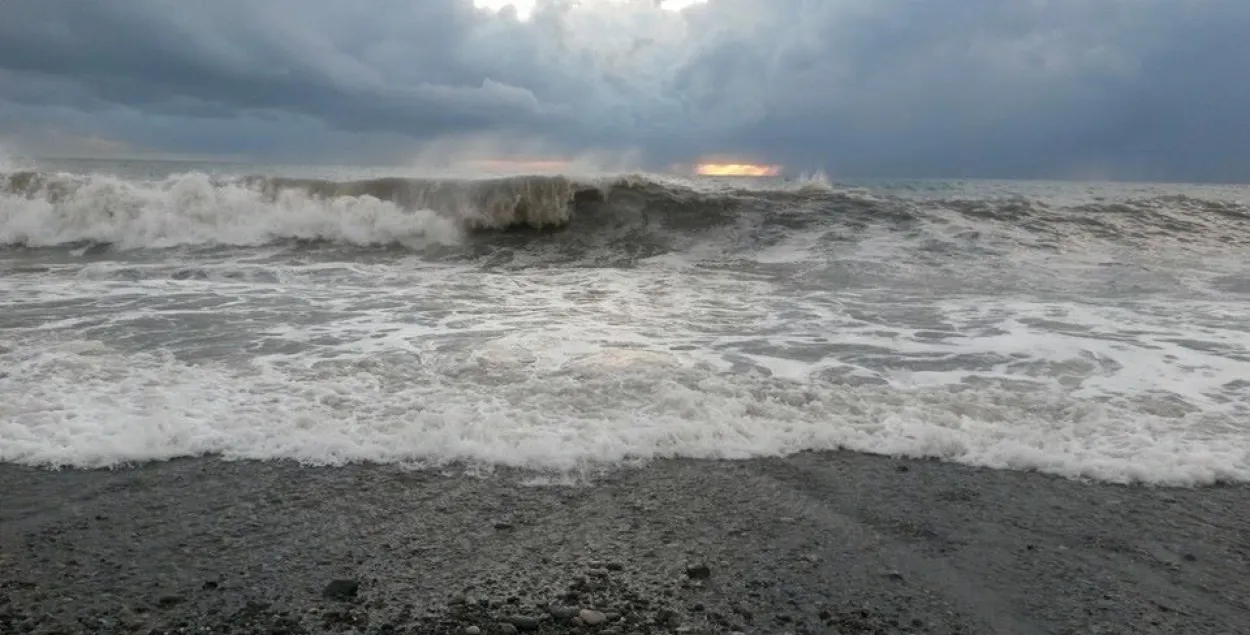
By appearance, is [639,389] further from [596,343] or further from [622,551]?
[622,551]

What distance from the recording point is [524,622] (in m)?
2.69

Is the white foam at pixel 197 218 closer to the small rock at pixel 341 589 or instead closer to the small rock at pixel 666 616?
the small rock at pixel 341 589

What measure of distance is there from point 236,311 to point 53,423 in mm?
3734

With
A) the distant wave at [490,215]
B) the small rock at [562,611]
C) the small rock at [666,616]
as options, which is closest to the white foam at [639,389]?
the small rock at [562,611]

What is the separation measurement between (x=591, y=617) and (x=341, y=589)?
0.96 metres

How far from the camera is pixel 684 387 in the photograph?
5.30 metres

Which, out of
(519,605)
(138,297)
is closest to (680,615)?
(519,605)

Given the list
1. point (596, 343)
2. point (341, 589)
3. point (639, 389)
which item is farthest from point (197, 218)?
point (341, 589)

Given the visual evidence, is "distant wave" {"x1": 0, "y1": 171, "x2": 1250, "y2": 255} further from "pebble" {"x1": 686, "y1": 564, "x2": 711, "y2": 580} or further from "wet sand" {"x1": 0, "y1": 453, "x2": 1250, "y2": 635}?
"pebble" {"x1": 686, "y1": 564, "x2": 711, "y2": 580}

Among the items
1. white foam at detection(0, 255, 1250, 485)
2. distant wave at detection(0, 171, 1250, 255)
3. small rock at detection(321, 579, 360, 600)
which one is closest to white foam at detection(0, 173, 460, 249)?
distant wave at detection(0, 171, 1250, 255)

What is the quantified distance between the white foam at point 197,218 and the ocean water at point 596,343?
0.07 metres

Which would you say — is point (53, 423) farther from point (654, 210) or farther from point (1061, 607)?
point (654, 210)

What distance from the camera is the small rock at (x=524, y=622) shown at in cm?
267

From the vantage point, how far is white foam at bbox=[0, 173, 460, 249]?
15.2 meters
